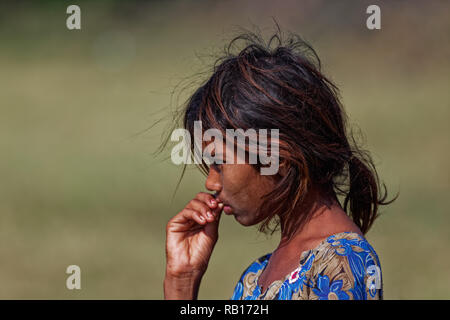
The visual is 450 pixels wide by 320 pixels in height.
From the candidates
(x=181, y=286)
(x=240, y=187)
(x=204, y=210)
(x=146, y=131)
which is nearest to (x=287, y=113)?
(x=240, y=187)

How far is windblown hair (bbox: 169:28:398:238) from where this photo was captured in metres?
2.48

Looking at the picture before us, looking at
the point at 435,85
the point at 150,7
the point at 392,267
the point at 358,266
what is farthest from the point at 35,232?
the point at 150,7

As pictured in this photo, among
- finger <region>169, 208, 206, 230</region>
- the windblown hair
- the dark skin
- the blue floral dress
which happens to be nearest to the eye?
the dark skin

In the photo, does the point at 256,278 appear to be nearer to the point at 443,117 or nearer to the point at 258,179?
the point at 258,179

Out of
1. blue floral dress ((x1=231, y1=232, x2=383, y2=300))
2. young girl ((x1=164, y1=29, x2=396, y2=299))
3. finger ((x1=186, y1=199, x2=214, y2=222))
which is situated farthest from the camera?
finger ((x1=186, y1=199, x2=214, y2=222))

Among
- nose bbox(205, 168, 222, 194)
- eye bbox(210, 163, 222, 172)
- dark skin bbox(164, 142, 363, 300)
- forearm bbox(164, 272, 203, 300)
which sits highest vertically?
eye bbox(210, 163, 222, 172)

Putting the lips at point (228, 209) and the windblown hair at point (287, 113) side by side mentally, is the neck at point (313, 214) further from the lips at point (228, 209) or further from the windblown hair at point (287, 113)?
the lips at point (228, 209)

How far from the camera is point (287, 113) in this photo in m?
2.46

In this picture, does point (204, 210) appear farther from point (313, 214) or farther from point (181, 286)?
point (313, 214)

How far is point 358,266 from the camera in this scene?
7.47 ft

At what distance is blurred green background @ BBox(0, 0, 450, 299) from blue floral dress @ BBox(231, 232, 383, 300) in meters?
1.09

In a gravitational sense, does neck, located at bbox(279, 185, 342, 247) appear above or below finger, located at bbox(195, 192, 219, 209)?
below

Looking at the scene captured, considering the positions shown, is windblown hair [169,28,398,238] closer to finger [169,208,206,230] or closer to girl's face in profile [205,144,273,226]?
girl's face in profile [205,144,273,226]

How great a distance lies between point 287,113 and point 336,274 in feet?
1.78
